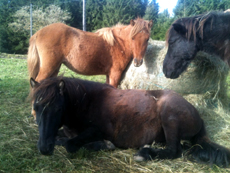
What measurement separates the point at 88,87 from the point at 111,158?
3.86 feet

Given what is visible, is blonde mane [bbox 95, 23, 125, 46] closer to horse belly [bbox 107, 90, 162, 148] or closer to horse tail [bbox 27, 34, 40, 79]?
horse tail [bbox 27, 34, 40, 79]

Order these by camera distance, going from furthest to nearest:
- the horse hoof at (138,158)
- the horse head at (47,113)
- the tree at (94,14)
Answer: the tree at (94,14), the horse hoof at (138,158), the horse head at (47,113)

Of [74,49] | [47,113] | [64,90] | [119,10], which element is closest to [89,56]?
[74,49]

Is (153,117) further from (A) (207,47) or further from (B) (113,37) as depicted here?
(B) (113,37)

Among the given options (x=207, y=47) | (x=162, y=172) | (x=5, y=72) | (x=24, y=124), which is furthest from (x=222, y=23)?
(x=5, y=72)

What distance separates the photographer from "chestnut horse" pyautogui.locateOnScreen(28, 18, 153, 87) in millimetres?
4574

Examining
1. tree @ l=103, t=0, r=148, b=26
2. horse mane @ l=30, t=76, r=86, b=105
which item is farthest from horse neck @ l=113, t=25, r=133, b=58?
tree @ l=103, t=0, r=148, b=26

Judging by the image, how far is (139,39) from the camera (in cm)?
489

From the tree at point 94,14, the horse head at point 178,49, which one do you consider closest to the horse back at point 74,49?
the horse head at point 178,49

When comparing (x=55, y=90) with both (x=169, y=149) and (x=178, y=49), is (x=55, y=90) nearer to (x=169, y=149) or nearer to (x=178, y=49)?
(x=169, y=149)

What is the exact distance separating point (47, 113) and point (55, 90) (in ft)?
1.05

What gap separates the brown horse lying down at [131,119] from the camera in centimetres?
254

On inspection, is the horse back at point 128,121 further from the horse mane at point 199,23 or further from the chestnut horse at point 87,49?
the chestnut horse at point 87,49

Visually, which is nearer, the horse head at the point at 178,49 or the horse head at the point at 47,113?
the horse head at the point at 47,113
